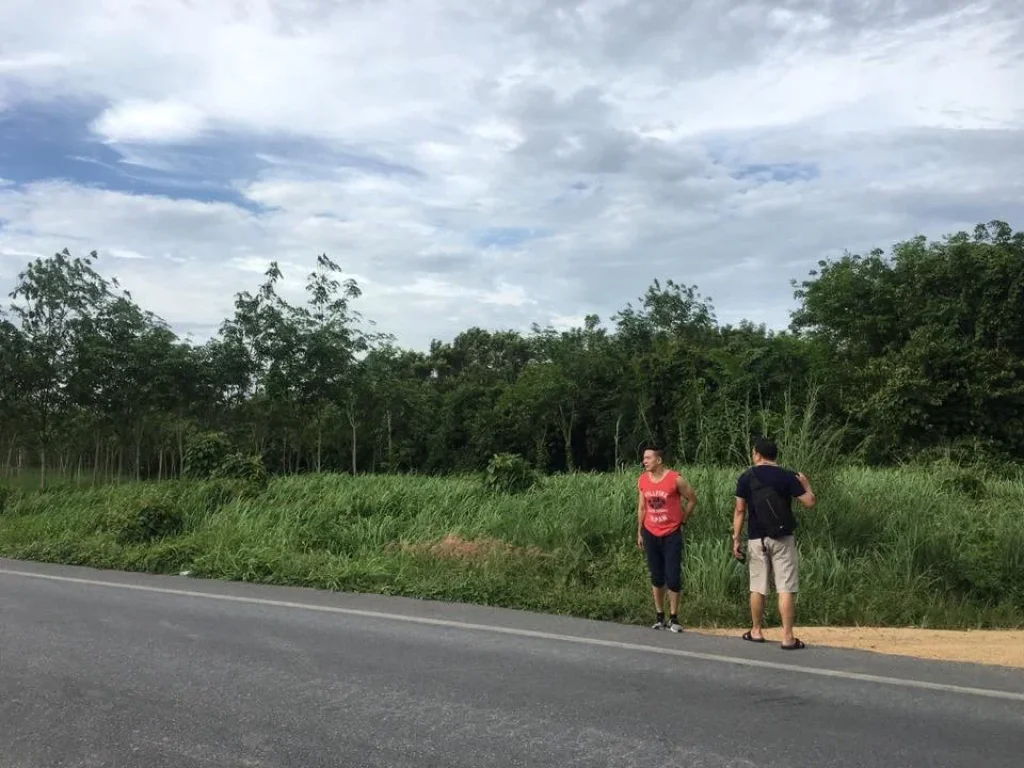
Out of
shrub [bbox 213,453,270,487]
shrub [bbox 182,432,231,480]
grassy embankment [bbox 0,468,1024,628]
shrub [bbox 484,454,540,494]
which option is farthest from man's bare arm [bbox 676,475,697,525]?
shrub [bbox 182,432,231,480]

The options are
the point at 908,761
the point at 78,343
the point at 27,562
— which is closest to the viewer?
the point at 908,761

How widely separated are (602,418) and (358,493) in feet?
77.0

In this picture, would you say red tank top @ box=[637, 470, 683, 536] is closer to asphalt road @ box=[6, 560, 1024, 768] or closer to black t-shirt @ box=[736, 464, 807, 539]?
black t-shirt @ box=[736, 464, 807, 539]

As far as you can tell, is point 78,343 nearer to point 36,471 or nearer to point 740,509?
point 36,471

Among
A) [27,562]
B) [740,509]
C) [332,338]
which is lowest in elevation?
[27,562]

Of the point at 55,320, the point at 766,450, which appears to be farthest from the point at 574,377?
the point at 766,450

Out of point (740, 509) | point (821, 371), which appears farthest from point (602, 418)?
point (740, 509)

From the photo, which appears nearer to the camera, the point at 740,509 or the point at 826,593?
the point at 740,509

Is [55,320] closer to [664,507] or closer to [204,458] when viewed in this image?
[204,458]

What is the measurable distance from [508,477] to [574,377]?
80.3ft

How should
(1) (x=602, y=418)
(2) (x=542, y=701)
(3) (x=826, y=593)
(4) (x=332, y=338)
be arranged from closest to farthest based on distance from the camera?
(2) (x=542, y=701), (3) (x=826, y=593), (4) (x=332, y=338), (1) (x=602, y=418)

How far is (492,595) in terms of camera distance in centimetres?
916

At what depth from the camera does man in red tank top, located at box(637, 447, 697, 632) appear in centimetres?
788

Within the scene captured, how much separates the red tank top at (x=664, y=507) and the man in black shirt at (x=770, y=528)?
75 cm
